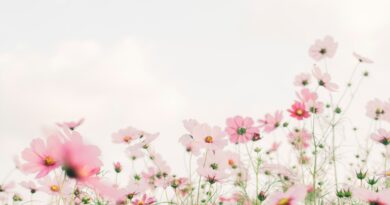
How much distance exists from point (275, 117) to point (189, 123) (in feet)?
2.84

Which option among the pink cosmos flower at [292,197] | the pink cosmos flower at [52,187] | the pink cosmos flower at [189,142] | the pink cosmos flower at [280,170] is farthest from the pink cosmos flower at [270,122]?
the pink cosmos flower at [292,197]

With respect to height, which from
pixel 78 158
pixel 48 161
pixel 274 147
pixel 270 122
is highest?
pixel 78 158

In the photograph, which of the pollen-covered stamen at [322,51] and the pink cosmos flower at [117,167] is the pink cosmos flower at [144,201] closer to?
the pink cosmos flower at [117,167]

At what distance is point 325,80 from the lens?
2.33m

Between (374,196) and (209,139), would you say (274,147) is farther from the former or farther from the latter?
(374,196)

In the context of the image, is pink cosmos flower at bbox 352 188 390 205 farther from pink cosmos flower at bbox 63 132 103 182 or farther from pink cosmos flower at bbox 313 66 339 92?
pink cosmos flower at bbox 313 66 339 92

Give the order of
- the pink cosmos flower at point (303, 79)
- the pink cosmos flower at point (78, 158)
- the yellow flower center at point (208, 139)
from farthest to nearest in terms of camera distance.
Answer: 1. the pink cosmos flower at point (303, 79)
2. the yellow flower center at point (208, 139)
3. the pink cosmos flower at point (78, 158)

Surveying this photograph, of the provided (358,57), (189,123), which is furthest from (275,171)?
(189,123)

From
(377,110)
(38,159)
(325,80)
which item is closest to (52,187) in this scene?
(38,159)

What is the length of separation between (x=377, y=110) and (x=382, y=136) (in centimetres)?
46

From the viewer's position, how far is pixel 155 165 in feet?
7.22

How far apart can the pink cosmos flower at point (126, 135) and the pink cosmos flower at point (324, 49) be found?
108 cm

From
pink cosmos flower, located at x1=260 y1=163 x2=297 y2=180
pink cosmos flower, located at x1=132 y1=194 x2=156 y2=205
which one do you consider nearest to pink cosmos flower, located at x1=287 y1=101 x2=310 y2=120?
pink cosmos flower, located at x1=260 y1=163 x2=297 y2=180

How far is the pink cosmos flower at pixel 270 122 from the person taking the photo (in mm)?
2531
